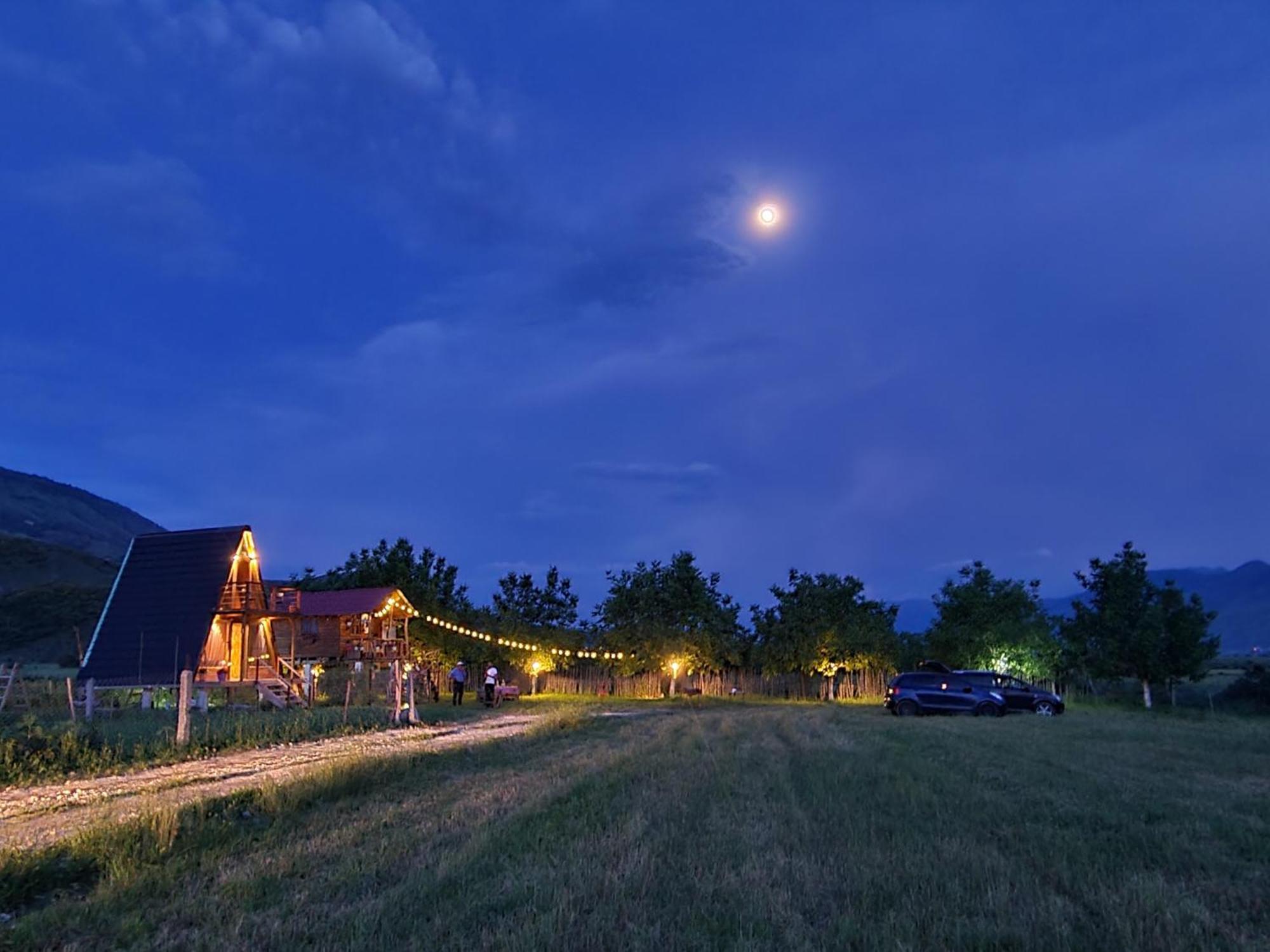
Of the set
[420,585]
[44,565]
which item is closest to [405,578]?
[420,585]

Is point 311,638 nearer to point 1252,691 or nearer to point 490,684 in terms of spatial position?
point 490,684

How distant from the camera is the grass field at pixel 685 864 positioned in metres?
Answer: 5.61

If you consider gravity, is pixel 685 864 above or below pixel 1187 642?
below

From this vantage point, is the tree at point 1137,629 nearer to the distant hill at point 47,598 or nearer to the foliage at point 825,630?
the foliage at point 825,630

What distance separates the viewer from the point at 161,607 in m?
34.4

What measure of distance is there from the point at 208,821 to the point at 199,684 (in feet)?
65.1

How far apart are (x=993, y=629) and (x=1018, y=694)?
8454 mm

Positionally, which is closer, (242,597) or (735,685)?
(242,597)

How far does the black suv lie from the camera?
29984mm

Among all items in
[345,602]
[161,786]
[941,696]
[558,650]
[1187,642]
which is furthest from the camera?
[558,650]

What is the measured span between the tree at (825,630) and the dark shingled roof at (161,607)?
2433 cm

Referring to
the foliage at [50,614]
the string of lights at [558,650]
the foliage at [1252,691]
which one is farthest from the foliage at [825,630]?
the foliage at [50,614]

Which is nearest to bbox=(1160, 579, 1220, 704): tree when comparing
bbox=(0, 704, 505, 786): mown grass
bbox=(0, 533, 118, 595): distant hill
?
bbox=(0, 704, 505, 786): mown grass

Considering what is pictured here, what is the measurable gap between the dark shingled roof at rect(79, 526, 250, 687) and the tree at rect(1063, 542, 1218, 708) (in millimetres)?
33205
